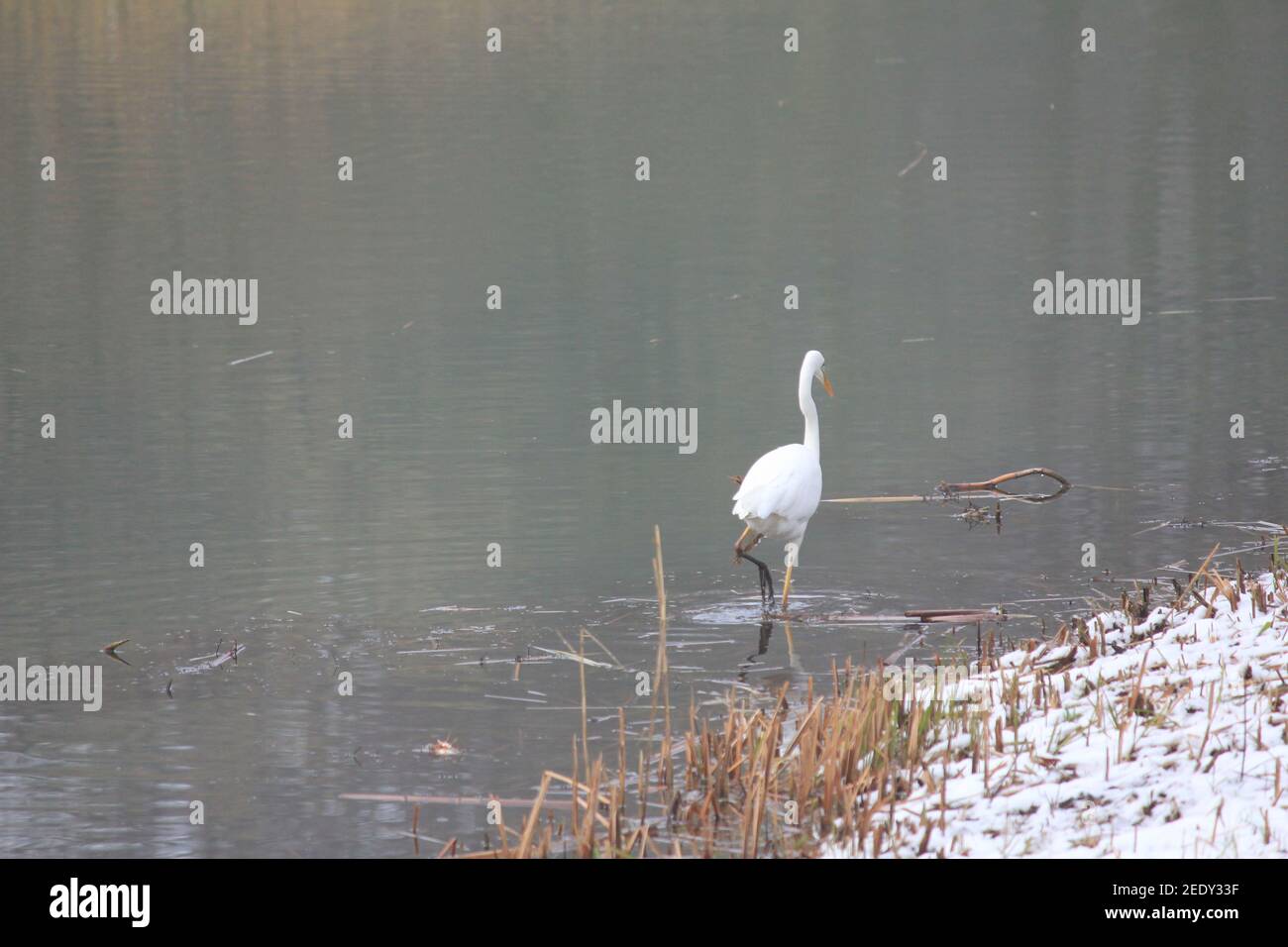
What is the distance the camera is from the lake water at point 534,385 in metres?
9.12

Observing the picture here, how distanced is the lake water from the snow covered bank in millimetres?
1885

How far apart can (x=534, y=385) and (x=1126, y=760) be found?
1093 centimetres

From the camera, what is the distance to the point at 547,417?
1566 cm

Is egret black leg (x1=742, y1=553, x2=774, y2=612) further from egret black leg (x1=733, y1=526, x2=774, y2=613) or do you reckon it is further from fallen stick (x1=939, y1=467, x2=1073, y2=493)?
fallen stick (x1=939, y1=467, x2=1073, y2=493)

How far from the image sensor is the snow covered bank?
5984mm

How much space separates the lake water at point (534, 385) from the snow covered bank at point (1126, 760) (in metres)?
1.88

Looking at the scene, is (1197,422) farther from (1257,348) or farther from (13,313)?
(13,313)

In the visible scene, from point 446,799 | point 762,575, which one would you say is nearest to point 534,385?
point 762,575

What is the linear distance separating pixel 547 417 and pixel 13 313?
8216 mm

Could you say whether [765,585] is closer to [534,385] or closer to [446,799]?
[446,799]

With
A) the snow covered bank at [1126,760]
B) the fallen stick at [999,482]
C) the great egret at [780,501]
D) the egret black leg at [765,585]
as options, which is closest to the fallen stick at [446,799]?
the snow covered bank at [1126,760]

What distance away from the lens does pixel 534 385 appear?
55.5 feet

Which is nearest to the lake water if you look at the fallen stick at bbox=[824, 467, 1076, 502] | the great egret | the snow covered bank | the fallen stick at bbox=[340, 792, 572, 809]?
the fallen stick at bbox=[340, 792, 572, 809]
